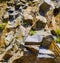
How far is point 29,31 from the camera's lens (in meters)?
18.5

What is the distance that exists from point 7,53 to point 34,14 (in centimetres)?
445

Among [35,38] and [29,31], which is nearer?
[35,38]

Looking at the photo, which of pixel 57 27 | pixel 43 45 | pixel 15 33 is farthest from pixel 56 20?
pixel 43 45

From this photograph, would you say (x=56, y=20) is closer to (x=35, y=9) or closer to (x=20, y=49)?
(x=35, y=9)

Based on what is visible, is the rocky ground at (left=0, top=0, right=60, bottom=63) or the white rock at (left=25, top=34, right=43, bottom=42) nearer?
the rocky ground at (left=0, top=0, right=60, bottom=63)

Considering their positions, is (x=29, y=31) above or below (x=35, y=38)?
above

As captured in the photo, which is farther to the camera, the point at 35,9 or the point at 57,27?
the point at 35,9

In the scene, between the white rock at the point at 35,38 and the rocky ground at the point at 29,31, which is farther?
the white rock at the point at 35,38

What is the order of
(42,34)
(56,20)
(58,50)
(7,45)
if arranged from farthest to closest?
(56,20) → (7,45) → (42,34) → (58,50)

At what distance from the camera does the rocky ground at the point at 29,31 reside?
51.2ft

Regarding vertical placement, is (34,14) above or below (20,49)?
above

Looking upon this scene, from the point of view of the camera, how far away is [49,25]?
63.5 feet

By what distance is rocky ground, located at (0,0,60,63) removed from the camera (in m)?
15.6

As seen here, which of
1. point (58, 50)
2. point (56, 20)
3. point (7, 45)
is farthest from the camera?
point (56, 20)
